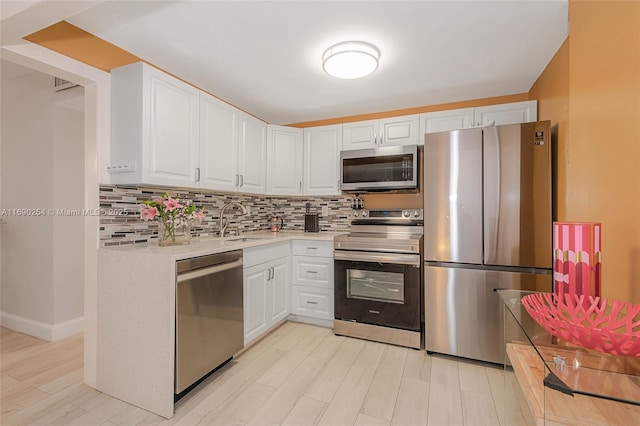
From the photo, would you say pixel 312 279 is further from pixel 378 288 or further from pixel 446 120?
pixel 446 120

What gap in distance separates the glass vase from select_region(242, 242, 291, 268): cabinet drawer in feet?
1.56

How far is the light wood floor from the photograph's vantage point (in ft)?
5.26

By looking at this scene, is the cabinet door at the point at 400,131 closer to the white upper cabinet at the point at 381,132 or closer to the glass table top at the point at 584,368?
the white upper cabinet at the point at 381,132

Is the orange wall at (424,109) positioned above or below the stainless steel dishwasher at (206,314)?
above

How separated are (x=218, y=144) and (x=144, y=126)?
722mm

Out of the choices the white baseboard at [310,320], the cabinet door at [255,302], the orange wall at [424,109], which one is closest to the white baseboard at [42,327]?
the cabinet door at [255,302]

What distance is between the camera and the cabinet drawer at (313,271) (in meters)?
2.87

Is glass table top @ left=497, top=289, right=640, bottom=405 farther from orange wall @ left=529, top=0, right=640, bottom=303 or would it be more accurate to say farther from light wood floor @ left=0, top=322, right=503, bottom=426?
light wood floor @ left=0, top=322, right=503, bottom=426

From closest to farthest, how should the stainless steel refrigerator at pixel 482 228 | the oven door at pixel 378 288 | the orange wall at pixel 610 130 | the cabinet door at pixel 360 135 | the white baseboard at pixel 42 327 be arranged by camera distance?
the orange wall at pixel 610 130 → the stainless steel refrigerator at pixel 482 228 → the oven door at pixel 378 288 → the white baseboard at pixel 42 327 → the cabinet door at pixel 360 135

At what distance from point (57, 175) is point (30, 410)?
1.98 metres

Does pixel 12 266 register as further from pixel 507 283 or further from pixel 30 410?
pixel 507 283

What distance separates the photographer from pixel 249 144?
9.71 feet

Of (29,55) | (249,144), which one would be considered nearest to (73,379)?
(29,55)

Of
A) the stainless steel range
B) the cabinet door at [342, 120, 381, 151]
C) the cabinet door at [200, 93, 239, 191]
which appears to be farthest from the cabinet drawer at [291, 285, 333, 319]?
the cabinet door at [342, 120, 381, 151]
